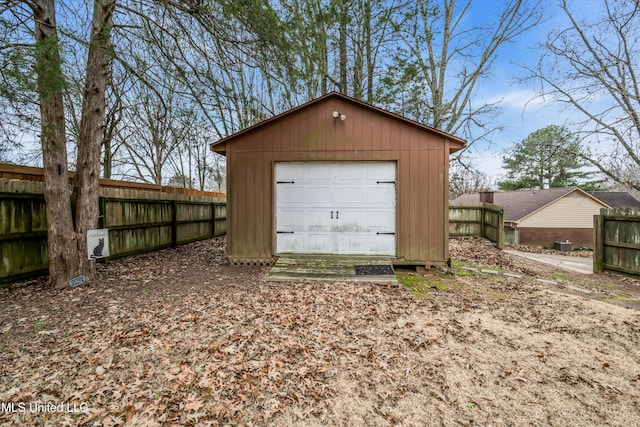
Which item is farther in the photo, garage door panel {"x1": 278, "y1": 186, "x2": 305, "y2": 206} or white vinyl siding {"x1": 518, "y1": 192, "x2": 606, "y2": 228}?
white vinyl siding {"x1": 518, "y1": 192, "x2": 606, "y2": 228}

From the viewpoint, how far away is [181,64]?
18.1 ft

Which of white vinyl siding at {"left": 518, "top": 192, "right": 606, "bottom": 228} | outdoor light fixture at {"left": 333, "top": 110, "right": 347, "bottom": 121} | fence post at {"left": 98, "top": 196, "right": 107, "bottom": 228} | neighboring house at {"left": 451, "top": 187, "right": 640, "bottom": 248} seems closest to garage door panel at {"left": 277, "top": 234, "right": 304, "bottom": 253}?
outdoor light fixture at {"left": 333, "top": 110, "right": 347, "bottom": 121}

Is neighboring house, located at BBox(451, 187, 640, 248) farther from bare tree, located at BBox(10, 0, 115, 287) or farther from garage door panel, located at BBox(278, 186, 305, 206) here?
bare tree, located at BBox(10, 0, 115, 287)

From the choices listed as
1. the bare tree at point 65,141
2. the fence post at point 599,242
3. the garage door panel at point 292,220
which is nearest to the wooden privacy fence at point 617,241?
the fence post at point 599,242

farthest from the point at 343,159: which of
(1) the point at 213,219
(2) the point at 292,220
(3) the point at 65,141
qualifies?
(1) the point at 213,219

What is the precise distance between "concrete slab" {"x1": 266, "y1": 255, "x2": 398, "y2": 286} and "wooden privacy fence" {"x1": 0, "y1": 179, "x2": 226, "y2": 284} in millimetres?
3970

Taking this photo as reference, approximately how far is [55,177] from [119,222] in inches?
101

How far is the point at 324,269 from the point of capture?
5609 mm

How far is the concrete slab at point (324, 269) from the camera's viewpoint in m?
5.23

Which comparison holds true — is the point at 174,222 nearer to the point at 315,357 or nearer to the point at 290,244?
the point at 290,244

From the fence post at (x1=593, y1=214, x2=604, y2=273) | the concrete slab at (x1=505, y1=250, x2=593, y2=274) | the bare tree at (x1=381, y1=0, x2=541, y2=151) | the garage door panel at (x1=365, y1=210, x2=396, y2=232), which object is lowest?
the concrete slab at (x1=505, y1=250, x2=593, y2=274)

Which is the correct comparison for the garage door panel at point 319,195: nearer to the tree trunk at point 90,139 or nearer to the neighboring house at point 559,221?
the tree trunk at point 90,139

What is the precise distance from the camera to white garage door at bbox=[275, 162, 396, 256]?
6211 millimetres

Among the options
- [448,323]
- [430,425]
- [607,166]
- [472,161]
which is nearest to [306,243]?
[448,323]
